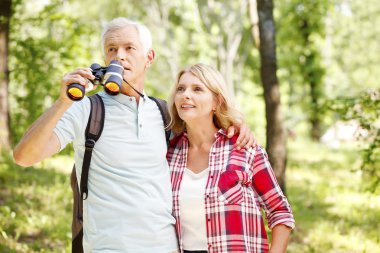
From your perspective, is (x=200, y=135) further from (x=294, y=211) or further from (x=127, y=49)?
(x=294, y=211)

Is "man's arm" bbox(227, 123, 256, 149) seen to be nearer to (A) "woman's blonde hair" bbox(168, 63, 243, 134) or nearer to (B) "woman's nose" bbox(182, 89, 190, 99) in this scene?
(A) "woman's blonde hair" bbox(168, 63, 243, 134)

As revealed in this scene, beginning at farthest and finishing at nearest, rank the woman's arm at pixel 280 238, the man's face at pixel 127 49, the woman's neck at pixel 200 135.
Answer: the woman's neck at pixel 200 135 → the man's face at pixel 127 49 → the woman's arm at pixel 280 238

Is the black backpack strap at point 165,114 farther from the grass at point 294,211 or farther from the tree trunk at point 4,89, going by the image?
the tree trunk at point 4,89

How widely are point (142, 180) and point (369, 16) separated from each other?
1875 inches

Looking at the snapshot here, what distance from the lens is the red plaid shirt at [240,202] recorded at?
10.7 ft

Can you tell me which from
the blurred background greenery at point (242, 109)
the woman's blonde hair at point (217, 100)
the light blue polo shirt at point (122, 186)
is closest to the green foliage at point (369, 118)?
the blurred background greenery at point (242, 109)

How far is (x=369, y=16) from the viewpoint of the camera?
152 feet

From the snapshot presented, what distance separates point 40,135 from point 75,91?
313 millimetres

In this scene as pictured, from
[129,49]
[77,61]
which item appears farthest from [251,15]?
[129,49]

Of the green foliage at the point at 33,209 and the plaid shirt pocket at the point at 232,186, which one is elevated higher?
the plaid shirt pocket at the point at 232,186

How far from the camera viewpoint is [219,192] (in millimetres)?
3311

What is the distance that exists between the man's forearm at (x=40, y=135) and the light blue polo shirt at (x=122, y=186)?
0.16m

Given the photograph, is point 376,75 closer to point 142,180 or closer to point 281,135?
point 281,135

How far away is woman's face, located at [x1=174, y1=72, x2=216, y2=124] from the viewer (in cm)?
361
